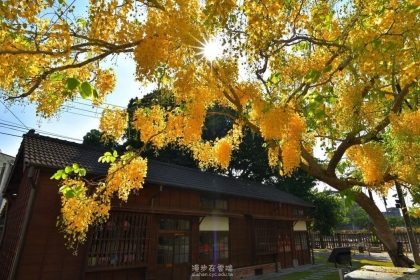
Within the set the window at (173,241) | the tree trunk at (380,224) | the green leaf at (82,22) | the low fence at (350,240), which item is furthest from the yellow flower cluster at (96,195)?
the low fence at (350,240)

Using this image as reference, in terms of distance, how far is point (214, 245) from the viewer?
1295cm

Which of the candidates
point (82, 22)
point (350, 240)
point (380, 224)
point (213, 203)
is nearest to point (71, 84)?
point (82, 22)

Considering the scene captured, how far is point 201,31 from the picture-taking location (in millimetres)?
4309

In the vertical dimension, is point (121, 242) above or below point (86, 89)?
below

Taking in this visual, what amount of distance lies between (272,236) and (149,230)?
9233mm

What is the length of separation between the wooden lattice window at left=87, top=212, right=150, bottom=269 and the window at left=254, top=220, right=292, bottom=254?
293 inches

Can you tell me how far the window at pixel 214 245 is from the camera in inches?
491

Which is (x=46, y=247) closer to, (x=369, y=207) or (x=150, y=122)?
(x=150, y=122)

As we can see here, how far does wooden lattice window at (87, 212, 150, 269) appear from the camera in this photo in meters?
8.82

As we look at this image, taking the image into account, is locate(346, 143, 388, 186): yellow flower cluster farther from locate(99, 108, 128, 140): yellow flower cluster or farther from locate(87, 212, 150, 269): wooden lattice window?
locate(87, 212, 150, 269): wooden lattice window

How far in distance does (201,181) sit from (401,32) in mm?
11695

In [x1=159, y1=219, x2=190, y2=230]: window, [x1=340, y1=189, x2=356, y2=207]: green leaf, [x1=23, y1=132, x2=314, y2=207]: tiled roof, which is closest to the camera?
[x1=340, y1=189, x2=356, y2=207]: green leaf

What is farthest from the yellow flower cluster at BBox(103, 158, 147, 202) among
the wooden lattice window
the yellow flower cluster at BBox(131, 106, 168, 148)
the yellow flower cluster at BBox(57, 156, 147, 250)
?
the wooden lattice window

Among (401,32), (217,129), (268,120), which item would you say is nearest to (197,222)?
(268,120)
